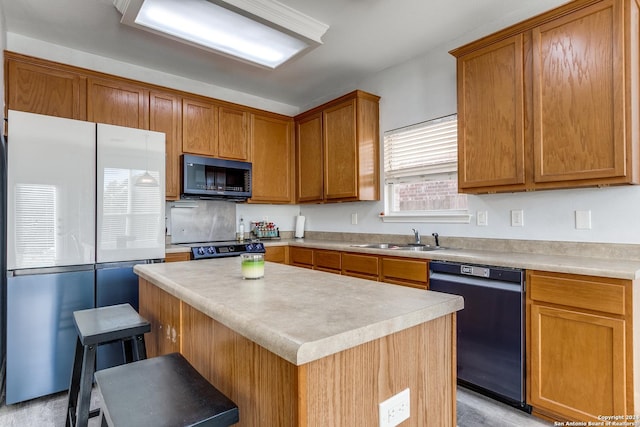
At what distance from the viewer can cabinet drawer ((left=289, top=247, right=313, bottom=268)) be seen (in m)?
3.72

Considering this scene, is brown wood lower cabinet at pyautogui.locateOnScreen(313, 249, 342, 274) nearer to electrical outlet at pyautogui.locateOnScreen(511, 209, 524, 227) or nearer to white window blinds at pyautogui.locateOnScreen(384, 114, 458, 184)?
white window blinds at pyautogui.locateOnScreen(384, 114, 458, 184)

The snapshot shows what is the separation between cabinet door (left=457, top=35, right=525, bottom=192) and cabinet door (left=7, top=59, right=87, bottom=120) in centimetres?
320

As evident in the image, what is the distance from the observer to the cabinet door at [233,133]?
3809 mm

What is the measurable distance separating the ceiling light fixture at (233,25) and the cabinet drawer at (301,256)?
1.97m

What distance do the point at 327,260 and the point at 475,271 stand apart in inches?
61.8

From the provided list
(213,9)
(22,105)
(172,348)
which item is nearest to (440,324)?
(172,348)

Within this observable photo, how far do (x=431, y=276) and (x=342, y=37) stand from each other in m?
2.15

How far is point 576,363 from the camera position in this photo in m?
1.83

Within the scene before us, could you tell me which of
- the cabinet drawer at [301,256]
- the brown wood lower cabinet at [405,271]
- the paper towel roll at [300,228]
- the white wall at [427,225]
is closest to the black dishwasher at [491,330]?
the brown wood lower cabinet at [405,271]

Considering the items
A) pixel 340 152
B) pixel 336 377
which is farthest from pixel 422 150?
pixel 336 377

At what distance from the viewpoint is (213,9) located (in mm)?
2074

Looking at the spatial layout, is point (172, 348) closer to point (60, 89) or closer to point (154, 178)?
point (154, 178)

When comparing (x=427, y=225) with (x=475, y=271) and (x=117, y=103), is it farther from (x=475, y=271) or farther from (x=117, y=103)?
(x=117, y=103)

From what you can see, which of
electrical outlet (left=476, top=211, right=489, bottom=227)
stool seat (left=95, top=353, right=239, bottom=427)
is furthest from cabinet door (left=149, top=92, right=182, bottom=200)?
electrical outlet (left=476, top=211, right=489, bottom=227)
